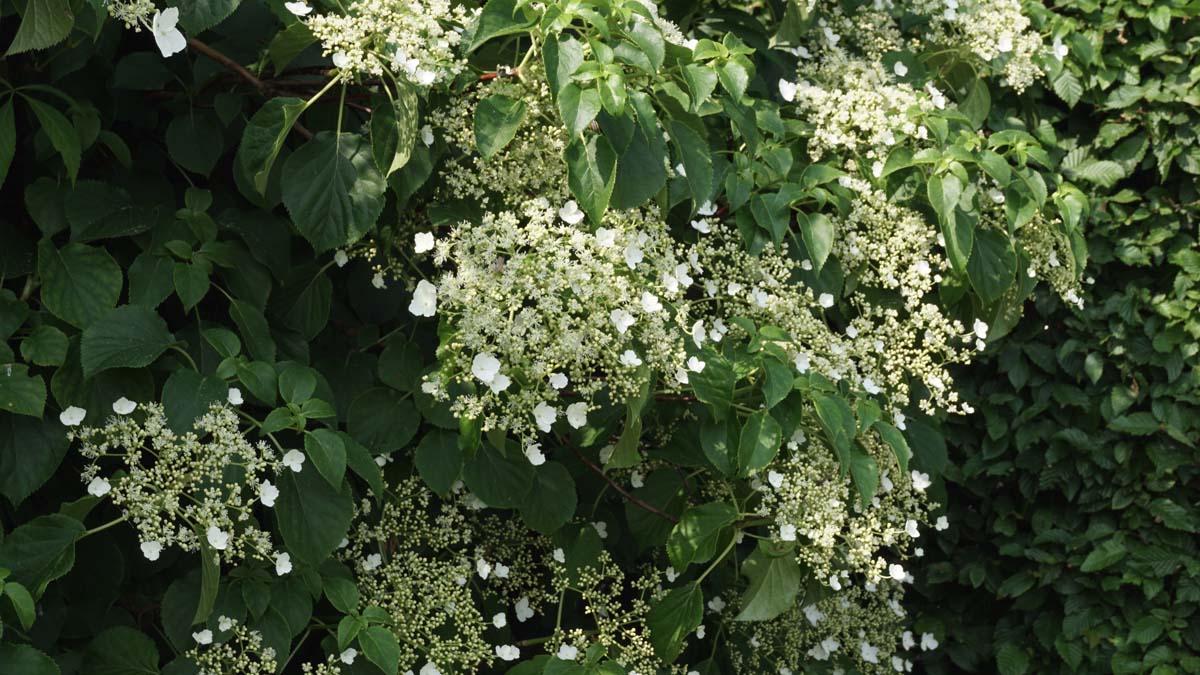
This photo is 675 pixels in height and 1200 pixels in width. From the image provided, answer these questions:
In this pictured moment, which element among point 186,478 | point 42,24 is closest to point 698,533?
point 186,478

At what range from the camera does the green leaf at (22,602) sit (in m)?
1.78

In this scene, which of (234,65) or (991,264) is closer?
(234,65)

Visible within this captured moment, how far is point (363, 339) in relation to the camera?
8.51ft

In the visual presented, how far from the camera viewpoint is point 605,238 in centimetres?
209

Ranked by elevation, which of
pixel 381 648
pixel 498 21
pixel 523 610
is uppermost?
pixel 498 21

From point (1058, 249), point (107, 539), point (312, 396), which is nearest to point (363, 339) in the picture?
point (312, 396)

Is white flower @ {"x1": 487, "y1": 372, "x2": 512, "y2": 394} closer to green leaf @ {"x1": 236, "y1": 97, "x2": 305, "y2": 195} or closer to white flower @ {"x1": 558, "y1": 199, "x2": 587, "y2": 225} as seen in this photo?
white flower @ {"x1": 558, "y1": 199, "x2": 587, "y2": 225}

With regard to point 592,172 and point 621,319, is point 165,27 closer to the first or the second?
point 592,172

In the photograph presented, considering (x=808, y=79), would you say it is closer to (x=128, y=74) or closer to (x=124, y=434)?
(x=128, y=74)

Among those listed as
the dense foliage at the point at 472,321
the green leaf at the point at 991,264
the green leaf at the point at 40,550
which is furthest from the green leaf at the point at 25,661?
the green leaf at the point at 991,264

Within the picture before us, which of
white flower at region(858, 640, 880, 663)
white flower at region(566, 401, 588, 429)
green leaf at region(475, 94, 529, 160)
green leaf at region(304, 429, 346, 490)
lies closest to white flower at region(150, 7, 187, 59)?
green leaf at region(475, 94, 529, 160)

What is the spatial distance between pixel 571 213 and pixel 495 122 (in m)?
0.20

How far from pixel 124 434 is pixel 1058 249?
6.91ft

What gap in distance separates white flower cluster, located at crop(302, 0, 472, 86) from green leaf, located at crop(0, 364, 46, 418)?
671 millimetres
